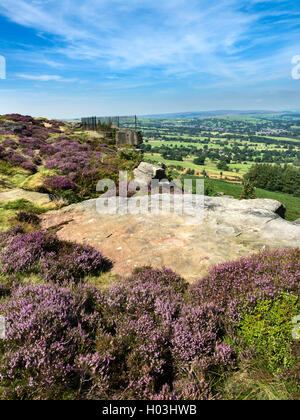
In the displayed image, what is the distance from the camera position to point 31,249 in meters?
5.10

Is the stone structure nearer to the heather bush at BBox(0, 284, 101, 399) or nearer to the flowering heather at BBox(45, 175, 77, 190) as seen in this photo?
the flowering heather at BBox(45, 175, 77, 190)

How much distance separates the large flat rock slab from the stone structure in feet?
61.1

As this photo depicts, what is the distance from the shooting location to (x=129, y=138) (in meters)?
26.7

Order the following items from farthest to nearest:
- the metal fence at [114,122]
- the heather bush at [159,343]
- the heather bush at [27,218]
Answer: the metal fence at [114,122]
the heather bush at [27,218]
the heather bush at [159,343]

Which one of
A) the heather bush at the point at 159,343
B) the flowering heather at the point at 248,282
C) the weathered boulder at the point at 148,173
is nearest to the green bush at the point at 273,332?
the flowering heather at the point at 248,282

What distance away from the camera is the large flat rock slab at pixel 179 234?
561 cm

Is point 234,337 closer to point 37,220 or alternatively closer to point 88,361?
point 88,361

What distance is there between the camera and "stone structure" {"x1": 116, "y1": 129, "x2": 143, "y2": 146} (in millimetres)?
25994

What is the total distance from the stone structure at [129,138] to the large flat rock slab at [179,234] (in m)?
18.6

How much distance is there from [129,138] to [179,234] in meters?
22.0

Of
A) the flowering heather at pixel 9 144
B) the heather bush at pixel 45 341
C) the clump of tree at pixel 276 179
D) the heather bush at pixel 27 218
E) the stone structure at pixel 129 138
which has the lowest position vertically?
the clump of tree at pixel 276 179

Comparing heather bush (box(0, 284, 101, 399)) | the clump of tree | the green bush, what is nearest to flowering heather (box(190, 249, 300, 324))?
the green bush

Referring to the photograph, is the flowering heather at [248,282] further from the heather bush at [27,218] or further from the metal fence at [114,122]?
the metal fence at [114,122]

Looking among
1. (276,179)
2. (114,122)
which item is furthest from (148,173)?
(276,179)
